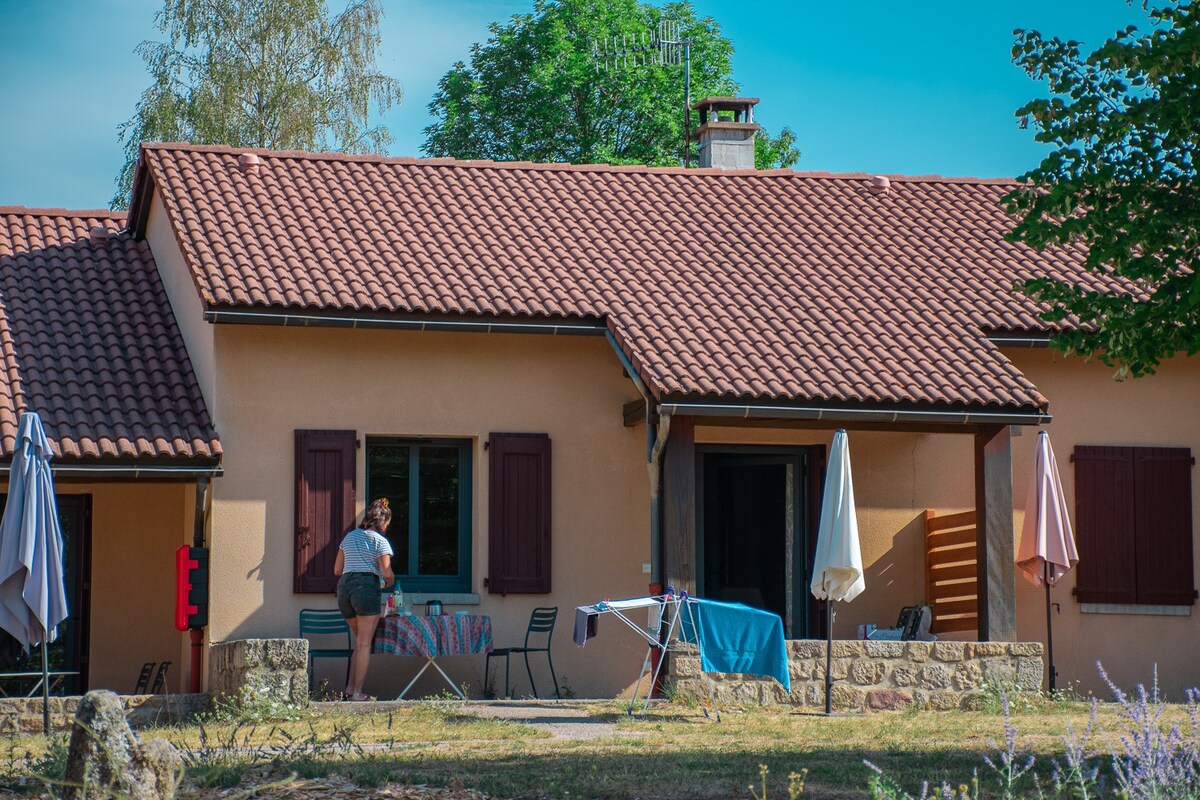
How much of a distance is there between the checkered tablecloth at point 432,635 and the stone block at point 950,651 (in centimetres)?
374

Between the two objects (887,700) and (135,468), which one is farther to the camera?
(135,468)

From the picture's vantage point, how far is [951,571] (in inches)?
599

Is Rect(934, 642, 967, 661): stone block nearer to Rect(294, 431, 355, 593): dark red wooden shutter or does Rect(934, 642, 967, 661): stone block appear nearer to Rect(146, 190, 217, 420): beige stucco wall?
Rect(294, 431, 355, 593): dark red wooden shutter

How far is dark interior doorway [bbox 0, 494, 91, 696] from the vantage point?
15195mm

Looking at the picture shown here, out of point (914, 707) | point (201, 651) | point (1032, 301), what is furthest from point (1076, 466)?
point (201, 651)

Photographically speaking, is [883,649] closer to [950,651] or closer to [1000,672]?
[950,651]

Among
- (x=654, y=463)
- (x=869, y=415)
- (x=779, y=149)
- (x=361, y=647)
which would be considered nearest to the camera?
(x=361, y=647)

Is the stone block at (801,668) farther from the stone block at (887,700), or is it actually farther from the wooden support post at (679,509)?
the wooden support post at (679,509)

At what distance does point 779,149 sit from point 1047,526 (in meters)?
20.2

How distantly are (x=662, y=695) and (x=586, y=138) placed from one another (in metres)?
20.6

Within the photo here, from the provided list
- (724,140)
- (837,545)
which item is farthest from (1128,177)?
(724,140)

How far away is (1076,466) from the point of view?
15516 mm

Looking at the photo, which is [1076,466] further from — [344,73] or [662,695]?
[344,73]

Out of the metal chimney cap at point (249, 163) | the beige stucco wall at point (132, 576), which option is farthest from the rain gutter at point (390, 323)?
the metal chimney cap at point (249, 163)
